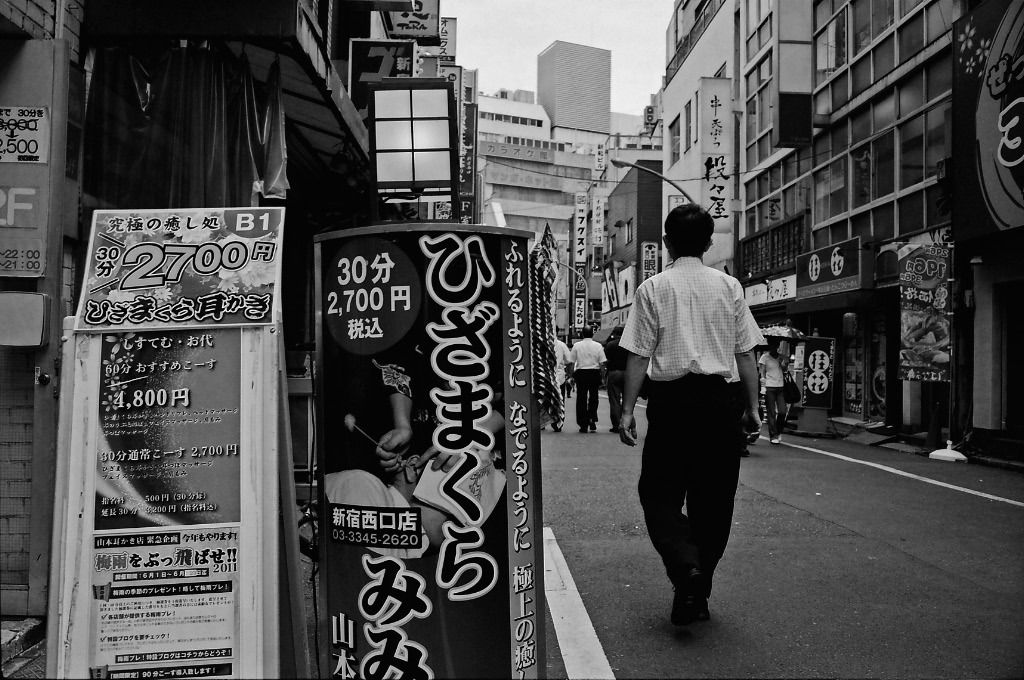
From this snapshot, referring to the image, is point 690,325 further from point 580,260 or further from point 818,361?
point 580,260

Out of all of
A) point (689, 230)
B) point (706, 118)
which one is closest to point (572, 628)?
point (689, 230)

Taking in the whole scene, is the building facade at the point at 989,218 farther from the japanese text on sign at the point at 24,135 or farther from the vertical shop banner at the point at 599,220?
the vertical shop banner at the point at 599,220

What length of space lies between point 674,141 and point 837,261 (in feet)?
67.0

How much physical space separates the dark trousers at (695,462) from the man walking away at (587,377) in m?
9.62

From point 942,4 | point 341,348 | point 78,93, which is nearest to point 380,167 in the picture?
point 78,93

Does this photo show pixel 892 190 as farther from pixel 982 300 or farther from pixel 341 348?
pixel 341 348

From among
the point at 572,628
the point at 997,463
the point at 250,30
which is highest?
the point at 250,30

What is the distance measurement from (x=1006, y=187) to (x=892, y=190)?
18.2 ft

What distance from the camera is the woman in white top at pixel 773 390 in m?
12.8

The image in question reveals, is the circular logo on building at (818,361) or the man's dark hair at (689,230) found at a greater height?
the man's dark hair at (689,230)

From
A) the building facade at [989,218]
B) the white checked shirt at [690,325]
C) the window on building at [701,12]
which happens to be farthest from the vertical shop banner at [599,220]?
the white checked shirt at [690,325]

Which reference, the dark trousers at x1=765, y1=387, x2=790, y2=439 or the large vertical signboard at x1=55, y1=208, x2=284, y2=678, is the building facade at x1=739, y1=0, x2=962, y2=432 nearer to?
the dark trousers at x1=765, y1=387, x2=790, y2=439

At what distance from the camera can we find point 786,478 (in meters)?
8.66

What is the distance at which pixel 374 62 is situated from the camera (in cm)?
1093
